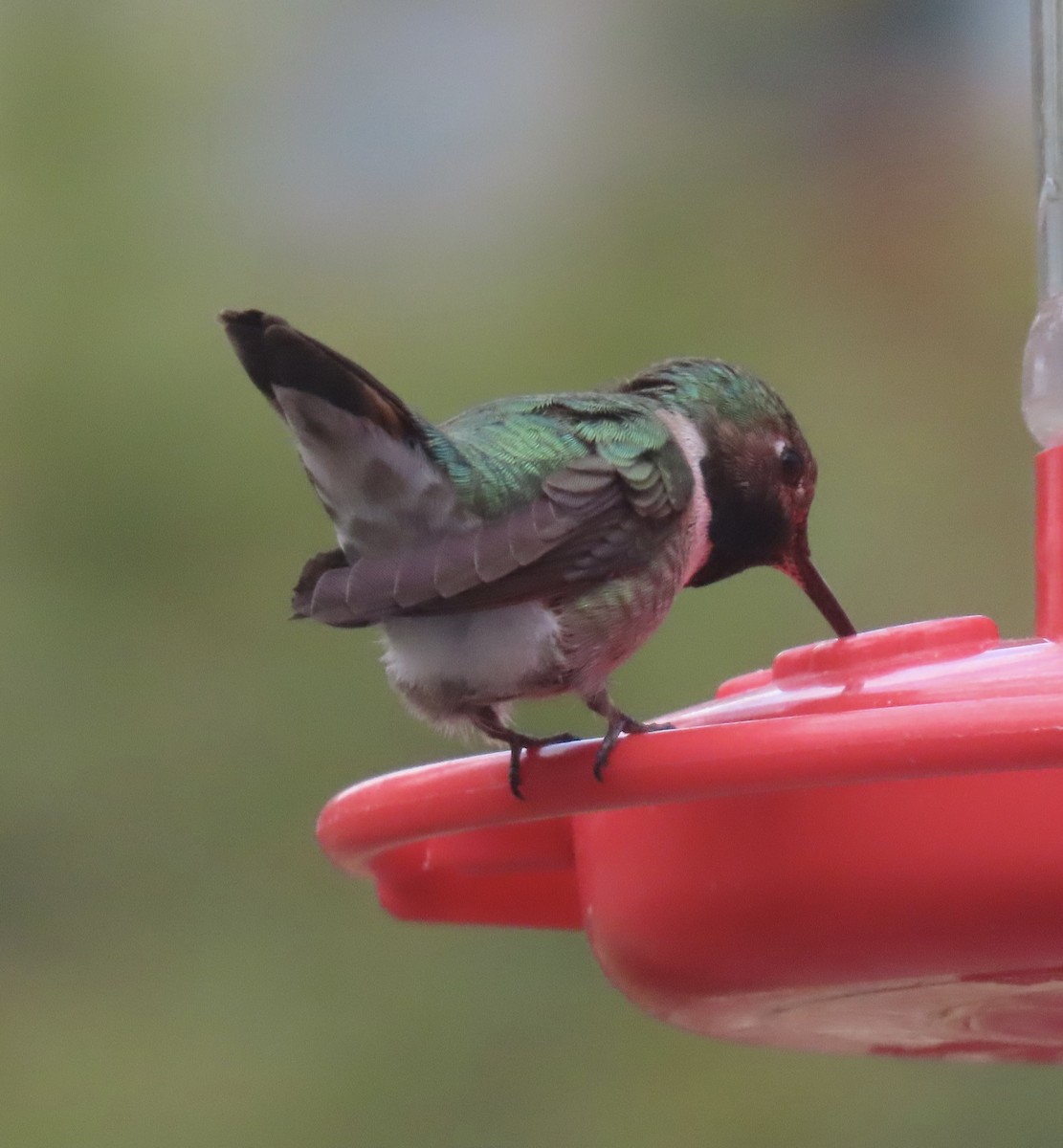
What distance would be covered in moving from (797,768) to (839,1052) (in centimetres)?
86

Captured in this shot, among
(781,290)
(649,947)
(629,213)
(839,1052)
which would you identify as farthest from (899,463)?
(649,947)

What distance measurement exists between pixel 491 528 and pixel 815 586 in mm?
776

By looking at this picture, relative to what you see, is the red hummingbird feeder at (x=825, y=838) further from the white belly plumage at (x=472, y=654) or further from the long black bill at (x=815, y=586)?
the long black bill at (x=815, y=586)

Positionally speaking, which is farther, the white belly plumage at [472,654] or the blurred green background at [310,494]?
the blurred green background at [310,494]

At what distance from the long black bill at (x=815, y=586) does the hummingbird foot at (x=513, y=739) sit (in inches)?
22.3

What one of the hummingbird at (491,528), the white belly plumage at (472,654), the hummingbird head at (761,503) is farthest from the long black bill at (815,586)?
the white belly plumage at (472,654)

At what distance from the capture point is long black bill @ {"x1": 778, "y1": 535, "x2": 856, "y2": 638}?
8.13 feet

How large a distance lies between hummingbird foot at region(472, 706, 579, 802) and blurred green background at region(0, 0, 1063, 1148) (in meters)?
2.17

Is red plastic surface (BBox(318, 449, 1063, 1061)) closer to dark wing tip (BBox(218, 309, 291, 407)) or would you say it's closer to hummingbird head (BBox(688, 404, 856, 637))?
dark wing tip (BBox(218, 309, 291, 407))

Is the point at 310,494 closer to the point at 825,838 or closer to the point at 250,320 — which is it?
the point at 250,320

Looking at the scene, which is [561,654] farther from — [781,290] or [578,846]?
[781,290]

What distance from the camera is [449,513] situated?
2043mm

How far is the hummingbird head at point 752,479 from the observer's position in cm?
249

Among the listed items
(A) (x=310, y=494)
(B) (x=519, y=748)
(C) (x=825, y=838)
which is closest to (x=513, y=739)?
(B) (x=519, y=748)
